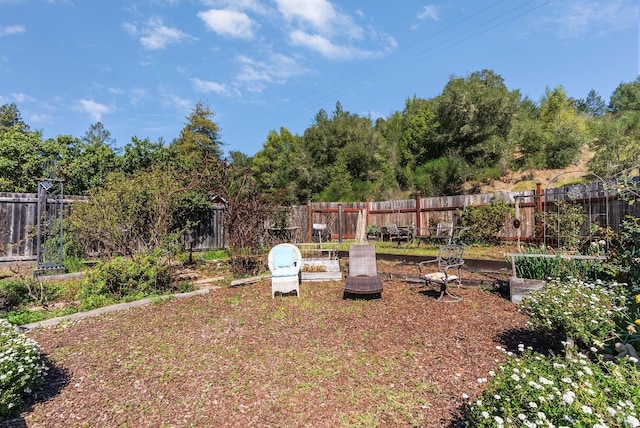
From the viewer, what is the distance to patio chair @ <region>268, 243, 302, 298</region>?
6082 mm

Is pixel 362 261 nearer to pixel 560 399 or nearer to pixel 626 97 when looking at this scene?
pixel 560 399

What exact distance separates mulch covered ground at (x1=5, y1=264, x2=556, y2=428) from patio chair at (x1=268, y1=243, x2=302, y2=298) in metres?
0.39

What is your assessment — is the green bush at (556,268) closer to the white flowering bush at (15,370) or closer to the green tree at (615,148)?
the white flowering bush at (15,370)

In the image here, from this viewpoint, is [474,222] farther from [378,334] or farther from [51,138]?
[51,138]

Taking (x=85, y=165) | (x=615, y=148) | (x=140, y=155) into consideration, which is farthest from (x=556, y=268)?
(x=615, y=148)

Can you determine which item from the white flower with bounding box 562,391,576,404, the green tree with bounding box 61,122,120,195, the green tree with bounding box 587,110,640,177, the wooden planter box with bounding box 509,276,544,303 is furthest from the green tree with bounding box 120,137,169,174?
the green tree with bounding box 587,110,640,177

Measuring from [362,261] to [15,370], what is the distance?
517cm

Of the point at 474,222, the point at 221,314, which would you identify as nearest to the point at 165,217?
the point at 221,314

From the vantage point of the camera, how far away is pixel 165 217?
7.02m

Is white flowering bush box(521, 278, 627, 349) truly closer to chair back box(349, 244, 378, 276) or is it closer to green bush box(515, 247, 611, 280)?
green bush box(515, 247, 611, 280)

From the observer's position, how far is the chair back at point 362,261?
6.64 meters

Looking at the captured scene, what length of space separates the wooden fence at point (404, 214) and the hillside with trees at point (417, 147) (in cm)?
211

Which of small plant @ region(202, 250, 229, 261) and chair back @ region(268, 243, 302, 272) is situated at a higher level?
chair back @ region(268, 243, 302, 272)

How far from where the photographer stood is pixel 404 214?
587 inches
